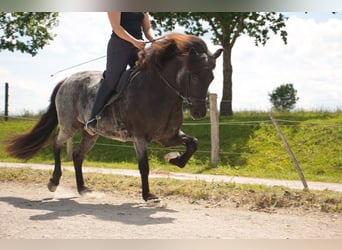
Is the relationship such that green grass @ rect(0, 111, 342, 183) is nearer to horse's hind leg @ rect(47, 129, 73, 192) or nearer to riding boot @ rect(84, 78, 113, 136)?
horse's hind leg @ rect(47, 129, 73, 192)

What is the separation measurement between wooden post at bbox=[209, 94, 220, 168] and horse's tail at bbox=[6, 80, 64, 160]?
2.61 metres

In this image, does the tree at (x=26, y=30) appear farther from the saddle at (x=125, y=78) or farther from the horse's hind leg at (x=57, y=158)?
the saddle at (x=125, y=78)

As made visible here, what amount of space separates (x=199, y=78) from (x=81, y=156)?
5.28ft

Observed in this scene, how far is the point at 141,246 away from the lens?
3.11 meters

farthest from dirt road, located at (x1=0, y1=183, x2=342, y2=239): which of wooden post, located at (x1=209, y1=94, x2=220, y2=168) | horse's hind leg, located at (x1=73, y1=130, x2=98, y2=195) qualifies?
wooden post, located at (x1=209, y1=94, x2=220, y2=168)

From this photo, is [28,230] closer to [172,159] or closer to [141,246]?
[141,246]

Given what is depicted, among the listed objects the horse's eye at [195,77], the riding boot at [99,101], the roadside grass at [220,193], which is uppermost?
the horse's eye at [195,77]

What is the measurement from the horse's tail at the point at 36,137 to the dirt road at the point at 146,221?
542 millimetres

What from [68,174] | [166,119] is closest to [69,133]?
[68,174]

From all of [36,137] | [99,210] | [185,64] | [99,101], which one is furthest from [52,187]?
[185,64]

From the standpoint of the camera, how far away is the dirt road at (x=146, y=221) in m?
3.24

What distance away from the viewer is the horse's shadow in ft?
11.7

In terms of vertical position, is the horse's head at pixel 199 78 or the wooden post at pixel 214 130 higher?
the horse's head at pixel 199 78

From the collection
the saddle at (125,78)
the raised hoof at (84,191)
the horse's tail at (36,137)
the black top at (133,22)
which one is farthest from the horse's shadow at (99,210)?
the black top at (133,22)
